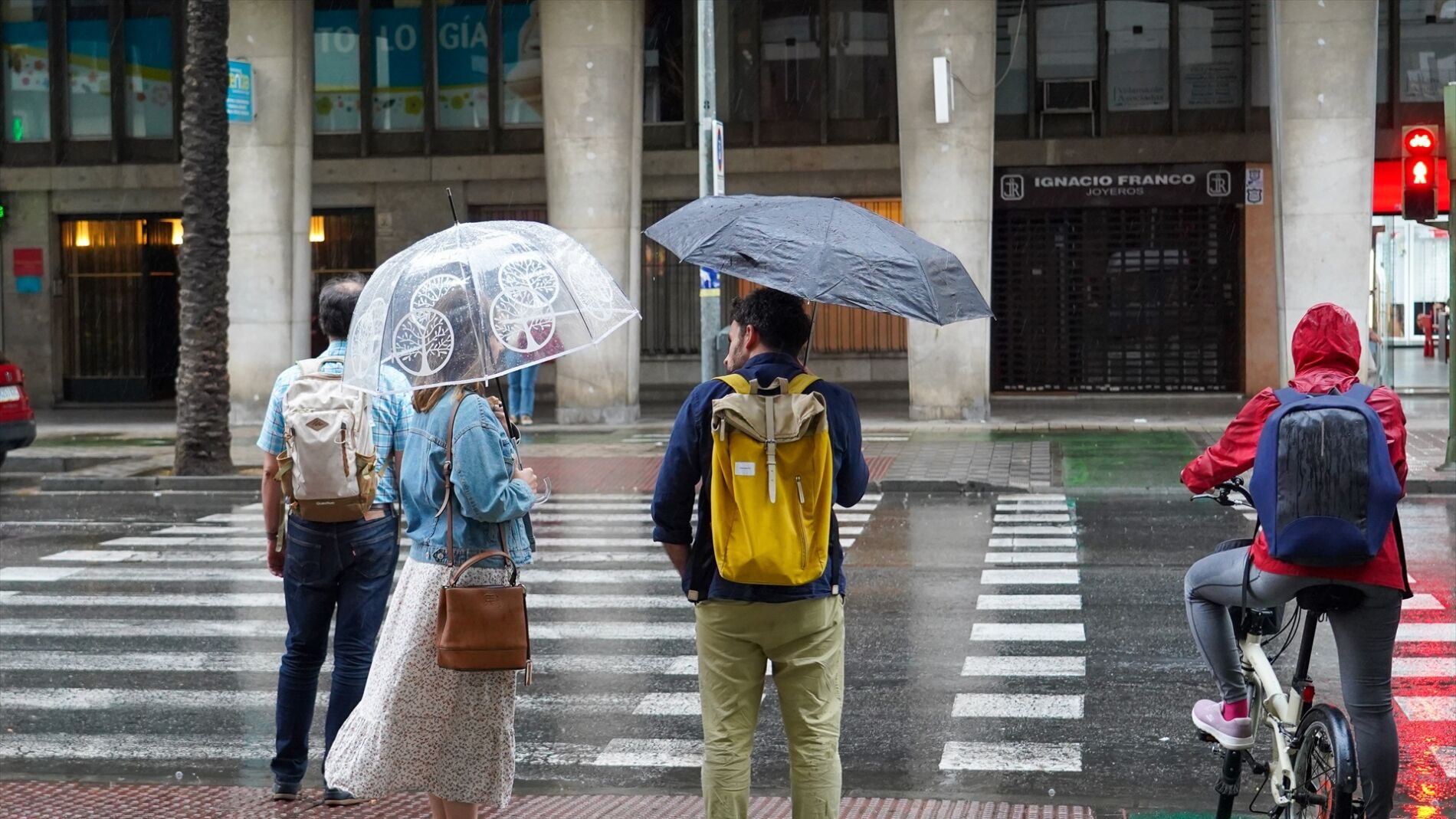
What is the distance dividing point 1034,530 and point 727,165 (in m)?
16.5

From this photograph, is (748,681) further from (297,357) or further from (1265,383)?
(1265,383)

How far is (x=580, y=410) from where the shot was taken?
24.5 meters

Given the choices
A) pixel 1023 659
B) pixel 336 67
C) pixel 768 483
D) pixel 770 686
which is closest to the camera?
pixel 768 483

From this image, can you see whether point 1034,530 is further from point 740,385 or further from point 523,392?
point 523,392

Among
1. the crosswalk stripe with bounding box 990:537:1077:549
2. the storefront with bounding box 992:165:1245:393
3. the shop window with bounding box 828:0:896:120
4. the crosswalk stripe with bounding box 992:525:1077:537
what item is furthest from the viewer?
the shop window with bounding box 828:0:896:120

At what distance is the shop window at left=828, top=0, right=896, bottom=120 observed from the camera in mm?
29141

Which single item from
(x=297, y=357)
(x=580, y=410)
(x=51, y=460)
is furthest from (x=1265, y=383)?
(x=51, y=460)

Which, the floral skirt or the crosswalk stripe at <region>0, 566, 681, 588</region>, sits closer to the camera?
the floral skirt

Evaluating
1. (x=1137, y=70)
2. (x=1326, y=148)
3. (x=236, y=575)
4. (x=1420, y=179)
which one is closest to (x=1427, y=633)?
(x=236, y=575)

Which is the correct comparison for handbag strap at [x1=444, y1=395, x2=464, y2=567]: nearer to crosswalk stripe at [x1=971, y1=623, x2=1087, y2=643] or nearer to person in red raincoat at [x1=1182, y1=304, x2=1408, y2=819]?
person in red raincoat at [x1=1182, y1=304, x2=1408, y2=819]

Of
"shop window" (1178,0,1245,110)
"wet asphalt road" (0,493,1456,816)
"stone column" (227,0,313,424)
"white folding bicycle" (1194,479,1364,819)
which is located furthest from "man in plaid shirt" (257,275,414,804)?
"shop window" (1178,0,1245,110)

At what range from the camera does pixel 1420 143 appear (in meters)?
17.1

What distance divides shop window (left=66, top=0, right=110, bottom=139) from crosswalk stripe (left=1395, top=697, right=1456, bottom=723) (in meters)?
28.0

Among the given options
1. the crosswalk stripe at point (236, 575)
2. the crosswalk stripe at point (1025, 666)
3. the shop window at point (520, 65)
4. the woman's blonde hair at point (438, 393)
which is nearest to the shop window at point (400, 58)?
the shop window at point (520, 65)
